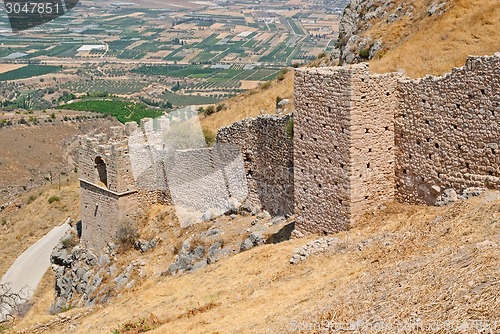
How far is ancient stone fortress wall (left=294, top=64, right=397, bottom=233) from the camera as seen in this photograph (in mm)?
12820

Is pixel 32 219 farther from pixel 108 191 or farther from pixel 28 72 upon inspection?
pixel 28 72

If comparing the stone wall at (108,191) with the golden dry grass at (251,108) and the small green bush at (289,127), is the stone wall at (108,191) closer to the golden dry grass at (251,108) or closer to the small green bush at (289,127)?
the small green bush at (289,127)

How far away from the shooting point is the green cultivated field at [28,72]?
405 ft

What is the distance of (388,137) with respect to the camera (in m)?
13.4

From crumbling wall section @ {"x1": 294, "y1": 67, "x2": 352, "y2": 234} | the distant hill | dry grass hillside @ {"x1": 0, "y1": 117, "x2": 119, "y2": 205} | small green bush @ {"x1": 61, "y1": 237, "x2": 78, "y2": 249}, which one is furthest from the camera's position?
dry grass hillside @ {"x1": 0, "y1": 117, "x2": 119, "y2": 205}

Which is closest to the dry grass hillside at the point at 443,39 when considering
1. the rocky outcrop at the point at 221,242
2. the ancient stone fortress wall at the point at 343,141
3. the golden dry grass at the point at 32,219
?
the ancient stone fortress wall at the point at 343,141

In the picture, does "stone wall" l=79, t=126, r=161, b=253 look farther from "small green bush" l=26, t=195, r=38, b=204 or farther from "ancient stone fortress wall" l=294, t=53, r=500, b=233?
"small green bush" l=26, t=195, r=38, b=204

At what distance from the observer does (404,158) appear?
1353 centimetres

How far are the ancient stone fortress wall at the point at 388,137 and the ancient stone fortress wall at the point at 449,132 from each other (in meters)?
0.02

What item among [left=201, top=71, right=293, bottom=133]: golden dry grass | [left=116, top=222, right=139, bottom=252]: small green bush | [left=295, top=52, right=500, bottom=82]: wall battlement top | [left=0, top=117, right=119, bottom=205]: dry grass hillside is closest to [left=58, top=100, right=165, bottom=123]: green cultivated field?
[left=0, top=117, right=119, bottom=205]: dry grass hillside

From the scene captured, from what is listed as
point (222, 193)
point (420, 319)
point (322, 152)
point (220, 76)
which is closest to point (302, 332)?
point (420, 319)

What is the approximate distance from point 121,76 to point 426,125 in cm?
10987

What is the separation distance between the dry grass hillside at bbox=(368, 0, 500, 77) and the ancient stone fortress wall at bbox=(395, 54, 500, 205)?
3853 mm

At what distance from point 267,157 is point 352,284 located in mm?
8269
